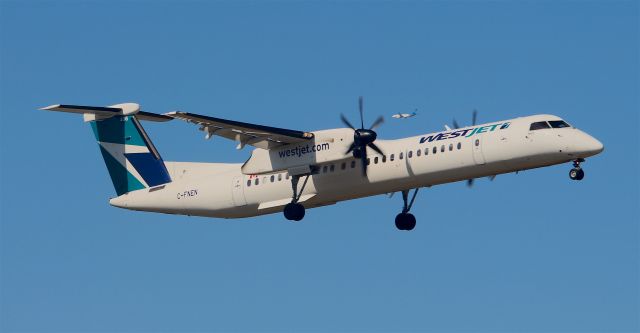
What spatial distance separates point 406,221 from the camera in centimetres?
3378

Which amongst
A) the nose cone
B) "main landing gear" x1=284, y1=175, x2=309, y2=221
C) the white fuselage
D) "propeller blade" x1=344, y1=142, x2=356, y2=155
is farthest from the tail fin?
the nose cone

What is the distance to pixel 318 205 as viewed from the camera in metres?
32.9

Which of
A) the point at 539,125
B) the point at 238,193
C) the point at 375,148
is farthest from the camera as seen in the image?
the point at 238,193

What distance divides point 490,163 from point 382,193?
11.0 feet

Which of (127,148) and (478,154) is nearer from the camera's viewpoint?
(478,154)

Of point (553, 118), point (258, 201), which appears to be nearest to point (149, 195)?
point (258, 201)

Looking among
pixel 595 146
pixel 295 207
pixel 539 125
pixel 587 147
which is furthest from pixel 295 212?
pixel 595 146

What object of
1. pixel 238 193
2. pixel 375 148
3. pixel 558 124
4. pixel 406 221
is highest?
pixel 558 124

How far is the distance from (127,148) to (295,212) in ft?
21.2

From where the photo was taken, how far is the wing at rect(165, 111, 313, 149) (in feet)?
101

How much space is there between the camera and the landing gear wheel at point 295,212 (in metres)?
32.2

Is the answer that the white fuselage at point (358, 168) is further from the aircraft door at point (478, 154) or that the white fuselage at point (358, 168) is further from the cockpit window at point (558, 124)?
the cockpit window at point (558, 124)

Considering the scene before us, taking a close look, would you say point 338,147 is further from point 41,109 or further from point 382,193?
point 41,109

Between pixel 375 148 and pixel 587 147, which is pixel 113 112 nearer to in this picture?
pixel 375 148
